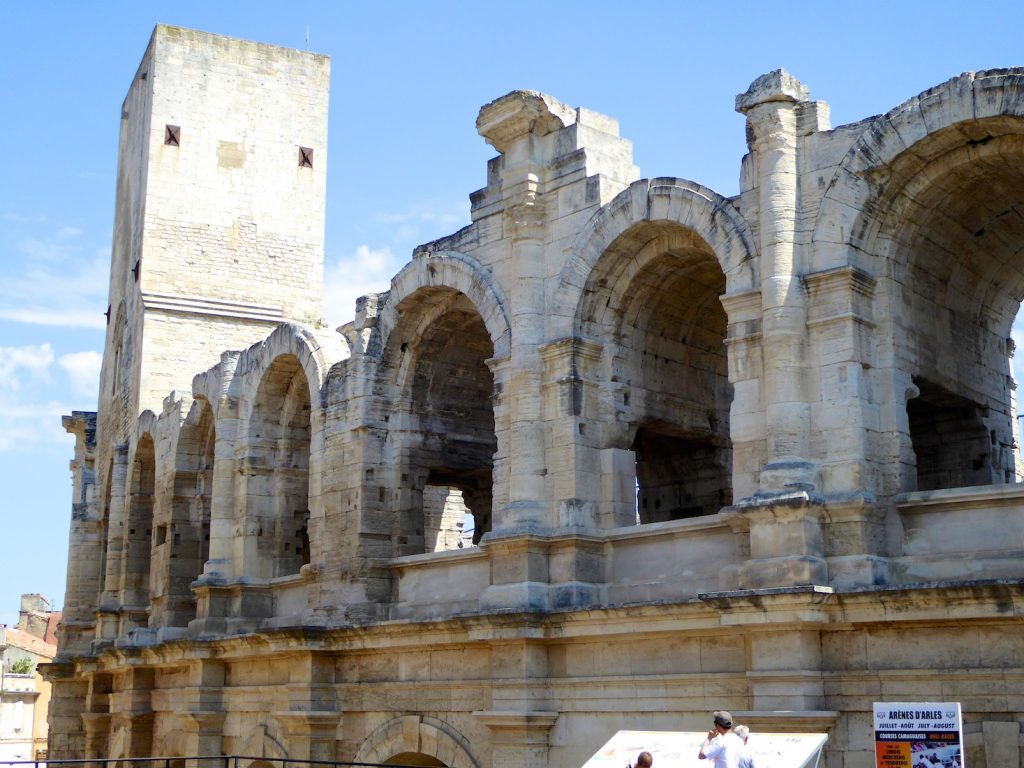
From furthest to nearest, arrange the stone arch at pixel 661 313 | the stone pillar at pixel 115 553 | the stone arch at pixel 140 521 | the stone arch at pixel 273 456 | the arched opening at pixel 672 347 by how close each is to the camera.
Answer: the stone pillar at pixel 115 553
the stone arch at pixel 140 521
the stone arch at pixel 273 456
the arched opening at pixel 672 347
the stone arch at pixel 661 313

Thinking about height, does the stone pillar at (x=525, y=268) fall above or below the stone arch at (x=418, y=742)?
above

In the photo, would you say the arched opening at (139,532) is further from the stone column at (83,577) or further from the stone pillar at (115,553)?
the stone column at (83,577)

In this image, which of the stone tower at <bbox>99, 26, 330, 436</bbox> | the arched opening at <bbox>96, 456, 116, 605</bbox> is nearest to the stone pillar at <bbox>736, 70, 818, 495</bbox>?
the stone tower at <bbox>99, 26, 330, 436</bbox>

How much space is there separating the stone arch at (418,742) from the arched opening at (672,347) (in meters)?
3.37

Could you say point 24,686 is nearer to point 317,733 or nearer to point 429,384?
point 317,733

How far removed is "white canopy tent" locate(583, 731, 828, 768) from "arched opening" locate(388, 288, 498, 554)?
6.96 m

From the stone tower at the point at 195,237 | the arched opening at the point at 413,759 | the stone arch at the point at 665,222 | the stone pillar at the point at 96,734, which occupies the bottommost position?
the arched opening at the point at 413,759

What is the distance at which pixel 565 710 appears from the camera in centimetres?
1255

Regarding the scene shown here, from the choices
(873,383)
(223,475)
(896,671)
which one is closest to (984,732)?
(896,671)

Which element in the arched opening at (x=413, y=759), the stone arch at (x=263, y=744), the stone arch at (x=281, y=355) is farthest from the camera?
the stone arch at (x=281, y=355)

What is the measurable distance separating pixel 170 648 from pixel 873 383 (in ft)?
37.1

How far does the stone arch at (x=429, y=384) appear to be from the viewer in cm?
1557

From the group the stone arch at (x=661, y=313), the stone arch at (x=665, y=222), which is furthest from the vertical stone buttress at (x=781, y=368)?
the stone arch at (x=661, y=313)

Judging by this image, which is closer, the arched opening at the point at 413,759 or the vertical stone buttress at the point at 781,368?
the vertical stone buttress at the point at 781,368
